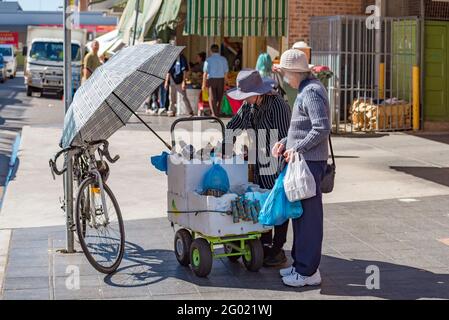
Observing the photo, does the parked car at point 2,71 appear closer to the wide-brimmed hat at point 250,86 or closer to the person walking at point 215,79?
the person walking at point 215,79

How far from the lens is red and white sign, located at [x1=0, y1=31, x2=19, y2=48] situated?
7731cm

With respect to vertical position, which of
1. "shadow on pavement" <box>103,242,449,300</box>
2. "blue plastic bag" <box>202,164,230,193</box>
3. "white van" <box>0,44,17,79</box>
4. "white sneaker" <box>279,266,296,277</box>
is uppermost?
"white van" <box>0,44,17,79</box>

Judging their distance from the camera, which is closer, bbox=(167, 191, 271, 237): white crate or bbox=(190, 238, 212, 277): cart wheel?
bbox=(167, 191, 271, 237): white crate

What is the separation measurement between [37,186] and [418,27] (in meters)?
8.67

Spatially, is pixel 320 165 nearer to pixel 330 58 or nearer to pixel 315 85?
pixel 315 85

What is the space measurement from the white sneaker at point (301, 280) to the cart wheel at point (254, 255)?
0.40 meters

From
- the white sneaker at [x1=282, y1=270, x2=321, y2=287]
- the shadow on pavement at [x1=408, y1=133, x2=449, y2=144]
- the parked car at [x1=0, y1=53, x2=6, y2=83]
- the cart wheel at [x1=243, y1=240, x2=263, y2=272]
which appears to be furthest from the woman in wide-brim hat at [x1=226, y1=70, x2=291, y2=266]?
the parked car at [x1=0, y1=53, x2=6, y2=83]

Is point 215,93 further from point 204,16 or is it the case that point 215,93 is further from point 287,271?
point 287,271

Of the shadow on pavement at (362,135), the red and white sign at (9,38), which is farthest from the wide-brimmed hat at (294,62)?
the red and white sign at (9,38)

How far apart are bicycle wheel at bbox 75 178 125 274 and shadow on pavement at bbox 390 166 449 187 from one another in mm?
5212

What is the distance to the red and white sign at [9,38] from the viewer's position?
77.3 metres

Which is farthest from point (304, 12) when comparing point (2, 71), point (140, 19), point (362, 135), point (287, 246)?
point (2, 71)

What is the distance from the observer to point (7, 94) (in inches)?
1363

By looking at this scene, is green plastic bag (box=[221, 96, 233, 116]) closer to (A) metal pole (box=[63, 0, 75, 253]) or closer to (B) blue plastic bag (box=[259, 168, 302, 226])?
(A) metal pole (box=[63, 0, 75, 253])
